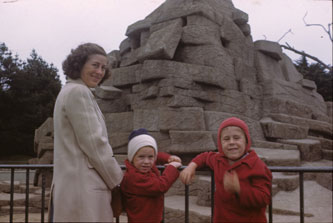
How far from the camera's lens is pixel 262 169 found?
1.84 m

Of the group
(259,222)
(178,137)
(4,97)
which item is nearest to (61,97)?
(259,222)

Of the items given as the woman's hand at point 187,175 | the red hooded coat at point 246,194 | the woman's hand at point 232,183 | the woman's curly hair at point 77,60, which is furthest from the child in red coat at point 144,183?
the woman's curly hair at point 77,60

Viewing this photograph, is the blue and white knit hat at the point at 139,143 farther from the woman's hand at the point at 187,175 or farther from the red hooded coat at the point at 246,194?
the red hooded coat at the point at 246,194

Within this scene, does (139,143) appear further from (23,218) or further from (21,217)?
(21,217)

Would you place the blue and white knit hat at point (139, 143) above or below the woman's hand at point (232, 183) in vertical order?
above

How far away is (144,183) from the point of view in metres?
2.05

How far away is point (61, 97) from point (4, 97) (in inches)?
Answer: 792

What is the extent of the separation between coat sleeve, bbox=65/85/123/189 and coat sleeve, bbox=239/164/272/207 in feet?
2.58

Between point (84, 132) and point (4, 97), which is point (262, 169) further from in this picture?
point (4, 97)

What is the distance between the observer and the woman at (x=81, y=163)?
183 cm

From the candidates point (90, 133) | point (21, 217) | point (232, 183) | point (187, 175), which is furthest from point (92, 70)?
point (21, 217)

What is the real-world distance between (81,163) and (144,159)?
1.51ft

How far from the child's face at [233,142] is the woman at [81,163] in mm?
712

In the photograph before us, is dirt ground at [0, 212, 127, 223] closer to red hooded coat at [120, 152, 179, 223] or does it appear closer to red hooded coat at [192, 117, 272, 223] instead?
red hooded coat at [120, 152, 179, 223]
